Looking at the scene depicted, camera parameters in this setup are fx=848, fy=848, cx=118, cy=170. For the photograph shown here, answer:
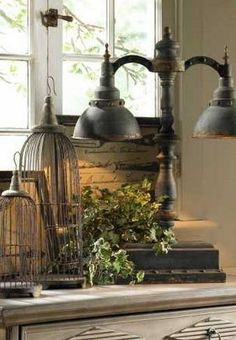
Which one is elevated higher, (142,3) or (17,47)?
(142,3)

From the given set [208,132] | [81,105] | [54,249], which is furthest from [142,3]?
[54,249]

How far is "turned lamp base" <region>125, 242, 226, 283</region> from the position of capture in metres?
2.47

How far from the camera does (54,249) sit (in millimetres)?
2453

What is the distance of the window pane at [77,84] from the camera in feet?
9.21

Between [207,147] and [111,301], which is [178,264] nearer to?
[111,301]

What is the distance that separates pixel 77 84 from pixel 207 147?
0.49m

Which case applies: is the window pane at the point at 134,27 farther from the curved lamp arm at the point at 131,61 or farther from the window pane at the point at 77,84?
the curved lamp arm at the point at 131,61

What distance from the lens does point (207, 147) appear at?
2904 mm

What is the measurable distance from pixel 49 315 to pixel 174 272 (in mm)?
486

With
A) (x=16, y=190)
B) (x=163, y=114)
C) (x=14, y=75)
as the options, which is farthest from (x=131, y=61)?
(x=16, y=190)

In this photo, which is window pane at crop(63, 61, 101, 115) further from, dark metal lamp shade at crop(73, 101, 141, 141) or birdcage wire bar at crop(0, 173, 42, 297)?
birdcage wire bar at crop(0, 173, 42, 297)

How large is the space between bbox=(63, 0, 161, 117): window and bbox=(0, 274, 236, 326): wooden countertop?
73cm

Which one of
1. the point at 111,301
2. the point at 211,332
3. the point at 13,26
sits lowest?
the point at 211,332

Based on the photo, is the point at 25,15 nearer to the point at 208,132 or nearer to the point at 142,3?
the point at 142,3
